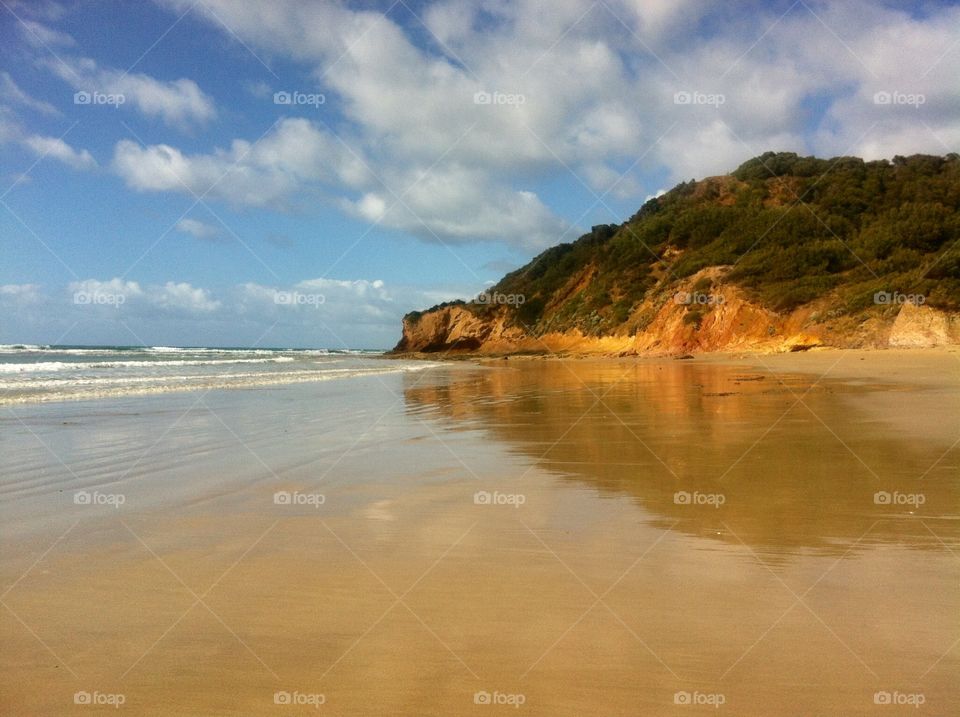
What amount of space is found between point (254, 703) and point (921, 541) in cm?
463

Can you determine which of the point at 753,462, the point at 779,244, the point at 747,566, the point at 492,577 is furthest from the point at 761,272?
the point at 492,577

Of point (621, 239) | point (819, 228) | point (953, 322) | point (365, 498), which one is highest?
point (621, 239)

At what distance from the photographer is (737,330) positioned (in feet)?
132

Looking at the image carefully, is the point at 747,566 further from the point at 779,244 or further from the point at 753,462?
the point at 779,244

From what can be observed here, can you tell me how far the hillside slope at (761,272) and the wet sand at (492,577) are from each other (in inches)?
1168

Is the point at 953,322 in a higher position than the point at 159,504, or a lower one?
higher

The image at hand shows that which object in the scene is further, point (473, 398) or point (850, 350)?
point (850, 350)

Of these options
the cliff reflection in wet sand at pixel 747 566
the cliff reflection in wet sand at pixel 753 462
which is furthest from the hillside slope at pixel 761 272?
the cliff reflection in wet sand at pixel 747 566

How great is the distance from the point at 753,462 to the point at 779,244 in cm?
4345

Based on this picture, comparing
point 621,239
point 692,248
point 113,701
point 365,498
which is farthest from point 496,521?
point 621,239

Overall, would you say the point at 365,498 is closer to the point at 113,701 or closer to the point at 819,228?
the point at 113,701

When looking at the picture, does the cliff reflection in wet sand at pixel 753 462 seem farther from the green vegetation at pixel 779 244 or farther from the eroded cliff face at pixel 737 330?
the green vegetation at pixel 779 244

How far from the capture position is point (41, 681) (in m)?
3.02

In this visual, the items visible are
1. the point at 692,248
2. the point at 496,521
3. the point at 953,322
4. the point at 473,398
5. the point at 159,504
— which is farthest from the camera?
the point at 692,248
